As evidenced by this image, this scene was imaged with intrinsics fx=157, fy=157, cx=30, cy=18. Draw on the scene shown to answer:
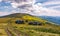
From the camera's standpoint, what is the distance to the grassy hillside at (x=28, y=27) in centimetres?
256

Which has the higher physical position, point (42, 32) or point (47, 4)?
point (47, 4)

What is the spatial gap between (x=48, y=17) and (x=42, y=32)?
0.27 metres

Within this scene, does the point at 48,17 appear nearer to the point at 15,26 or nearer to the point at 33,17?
the point at 33,17

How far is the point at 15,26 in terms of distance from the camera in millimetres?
2627

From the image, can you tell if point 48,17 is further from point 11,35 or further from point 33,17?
point 11,35

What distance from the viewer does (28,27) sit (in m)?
2.61

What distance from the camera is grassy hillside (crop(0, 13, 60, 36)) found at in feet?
8.40

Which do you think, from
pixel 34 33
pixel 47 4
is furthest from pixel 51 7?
pixel 34 33

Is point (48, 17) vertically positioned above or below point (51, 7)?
below

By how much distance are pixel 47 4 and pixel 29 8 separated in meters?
0.31

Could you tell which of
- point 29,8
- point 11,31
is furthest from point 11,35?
point 29,8

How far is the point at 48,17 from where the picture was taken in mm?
2615

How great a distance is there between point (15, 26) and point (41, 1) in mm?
606

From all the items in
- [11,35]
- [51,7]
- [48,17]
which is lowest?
[11,35]
